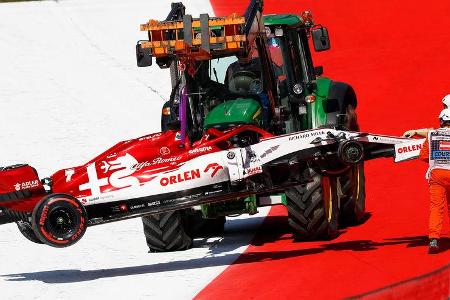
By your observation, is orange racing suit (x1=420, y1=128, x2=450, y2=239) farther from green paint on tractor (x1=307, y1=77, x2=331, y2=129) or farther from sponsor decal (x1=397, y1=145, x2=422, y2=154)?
green paint on tractor (x1=307, y1=77, x2=331, y2=129)

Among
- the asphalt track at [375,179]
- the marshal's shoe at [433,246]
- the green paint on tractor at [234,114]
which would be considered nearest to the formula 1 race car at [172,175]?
the green paint on tractor at [234,114]

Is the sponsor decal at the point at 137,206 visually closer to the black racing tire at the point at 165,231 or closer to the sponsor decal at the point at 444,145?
the black racing tire at the point at 165,231

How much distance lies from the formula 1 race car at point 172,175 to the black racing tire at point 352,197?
1.83 m

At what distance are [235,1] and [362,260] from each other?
657 inches

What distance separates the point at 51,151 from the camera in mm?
20797

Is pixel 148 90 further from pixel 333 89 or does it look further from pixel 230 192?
pixel 230 192

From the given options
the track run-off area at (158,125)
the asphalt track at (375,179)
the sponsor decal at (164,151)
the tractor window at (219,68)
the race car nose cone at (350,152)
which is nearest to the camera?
the asphalt track at (375,179)

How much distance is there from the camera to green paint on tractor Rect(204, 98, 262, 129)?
13.9m

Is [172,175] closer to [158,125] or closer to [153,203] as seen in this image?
[153,203]

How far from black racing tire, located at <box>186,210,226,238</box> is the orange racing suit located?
3.12 meters

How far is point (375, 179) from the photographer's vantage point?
19.1 metres

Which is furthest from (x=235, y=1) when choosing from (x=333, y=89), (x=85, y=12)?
(x=333, y=89)

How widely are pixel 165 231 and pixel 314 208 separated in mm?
1761

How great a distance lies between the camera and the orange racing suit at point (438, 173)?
43.0ft
